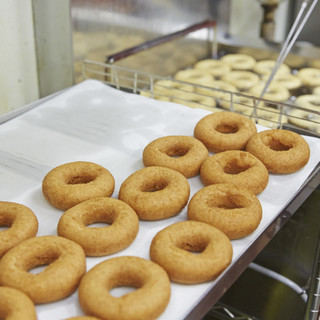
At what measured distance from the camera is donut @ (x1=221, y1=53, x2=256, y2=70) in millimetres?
2787

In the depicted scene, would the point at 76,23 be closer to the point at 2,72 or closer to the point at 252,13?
the point at 2,72

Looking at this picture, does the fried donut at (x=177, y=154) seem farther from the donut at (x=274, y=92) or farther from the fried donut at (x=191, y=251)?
the donut at (x=274, y=92)

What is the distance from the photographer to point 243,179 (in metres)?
1.38

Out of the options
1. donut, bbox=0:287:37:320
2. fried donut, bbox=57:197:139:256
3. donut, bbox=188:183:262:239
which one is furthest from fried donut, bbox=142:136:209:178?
donut, bbox=0:287:37:320

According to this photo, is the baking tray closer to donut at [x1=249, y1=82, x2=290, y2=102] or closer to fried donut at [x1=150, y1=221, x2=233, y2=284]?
fried donut at [x1=150, y1=221, x2=233, y2=284]

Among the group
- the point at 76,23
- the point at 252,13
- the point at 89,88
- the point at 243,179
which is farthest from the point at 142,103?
the point at 252,13

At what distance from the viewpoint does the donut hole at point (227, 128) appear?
1715mm

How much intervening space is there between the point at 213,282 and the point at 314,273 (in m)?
0.67

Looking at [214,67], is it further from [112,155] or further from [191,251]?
Result: [191,251]

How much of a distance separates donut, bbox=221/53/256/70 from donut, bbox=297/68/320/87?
0.29 metres

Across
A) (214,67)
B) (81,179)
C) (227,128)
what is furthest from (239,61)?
(81,179)

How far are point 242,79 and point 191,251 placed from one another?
163 centimetres

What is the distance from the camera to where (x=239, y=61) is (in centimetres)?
283

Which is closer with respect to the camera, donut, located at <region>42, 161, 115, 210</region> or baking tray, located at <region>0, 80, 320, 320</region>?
baking tray, located at <region>0, 80, 320, 320</region>
